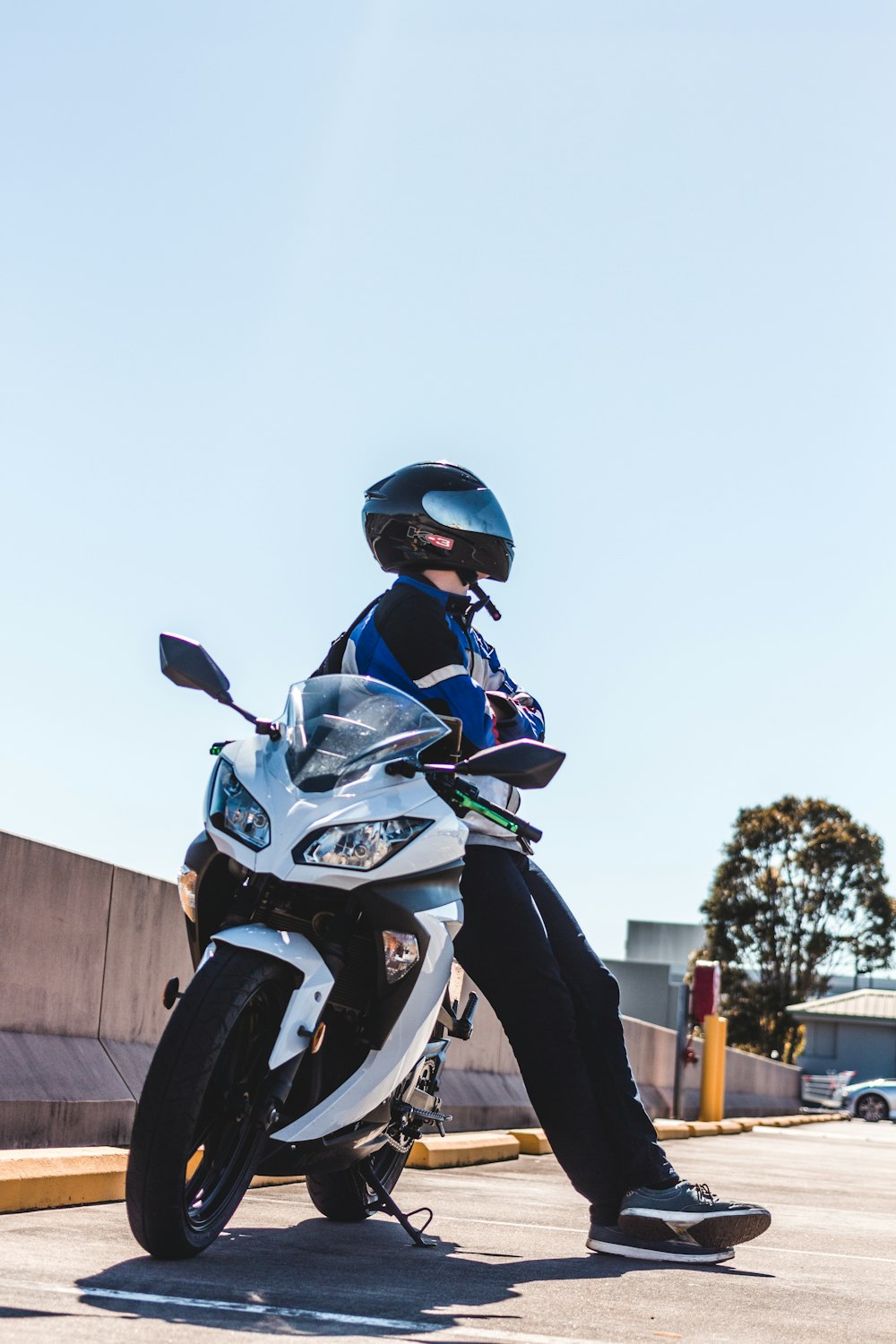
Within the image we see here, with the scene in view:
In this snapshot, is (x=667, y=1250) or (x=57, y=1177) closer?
(x=667, y=1250)

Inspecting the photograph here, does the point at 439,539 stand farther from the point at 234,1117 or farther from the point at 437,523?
the point at 234,1117

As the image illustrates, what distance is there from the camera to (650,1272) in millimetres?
4254

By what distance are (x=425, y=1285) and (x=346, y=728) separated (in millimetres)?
1251

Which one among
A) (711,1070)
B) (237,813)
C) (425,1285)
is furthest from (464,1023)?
(711,1070)

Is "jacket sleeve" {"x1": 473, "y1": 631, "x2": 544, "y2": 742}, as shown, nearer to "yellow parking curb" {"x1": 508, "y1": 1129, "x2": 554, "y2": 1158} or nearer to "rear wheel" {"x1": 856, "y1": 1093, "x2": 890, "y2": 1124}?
"yellow parking curb" {"x1": 508, "y1": 1129, "x2": 554, "y2": 1158}

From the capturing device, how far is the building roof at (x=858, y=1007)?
6031 cm

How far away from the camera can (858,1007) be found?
63094 millimetres

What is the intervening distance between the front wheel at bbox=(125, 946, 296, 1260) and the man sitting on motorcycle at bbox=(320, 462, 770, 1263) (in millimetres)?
1043

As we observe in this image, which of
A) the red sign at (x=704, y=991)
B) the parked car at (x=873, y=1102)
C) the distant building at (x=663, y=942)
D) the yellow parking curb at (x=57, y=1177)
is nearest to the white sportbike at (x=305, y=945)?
the yellow parking curb at (x=57, y=1177)

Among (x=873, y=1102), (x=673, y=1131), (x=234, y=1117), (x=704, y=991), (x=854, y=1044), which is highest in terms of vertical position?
(x=704, y=991)

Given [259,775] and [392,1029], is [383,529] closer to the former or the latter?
[259,775]

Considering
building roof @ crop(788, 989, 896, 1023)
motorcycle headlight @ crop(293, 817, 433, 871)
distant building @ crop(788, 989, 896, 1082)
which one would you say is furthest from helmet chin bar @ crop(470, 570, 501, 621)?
distant building @ crop(788, 989, 896, 1082)

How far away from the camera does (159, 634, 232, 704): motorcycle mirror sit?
401 centimetres

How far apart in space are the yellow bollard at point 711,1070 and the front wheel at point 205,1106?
17470 mm
